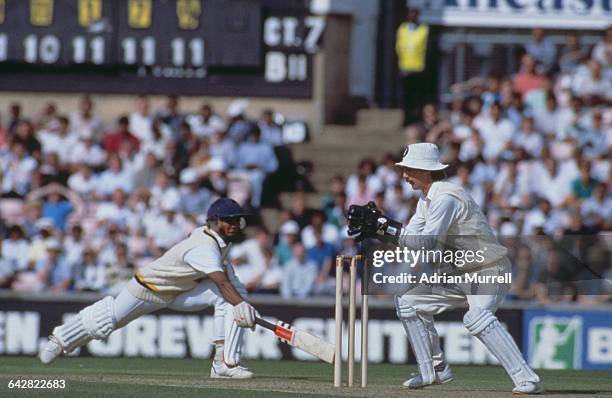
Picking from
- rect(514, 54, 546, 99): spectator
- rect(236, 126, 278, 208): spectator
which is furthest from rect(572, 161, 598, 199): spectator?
rect(236, 126, 278, 208): spectator

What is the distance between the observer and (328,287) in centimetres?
1702

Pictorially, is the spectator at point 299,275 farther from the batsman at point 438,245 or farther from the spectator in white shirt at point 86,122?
the batsman at point 438,245

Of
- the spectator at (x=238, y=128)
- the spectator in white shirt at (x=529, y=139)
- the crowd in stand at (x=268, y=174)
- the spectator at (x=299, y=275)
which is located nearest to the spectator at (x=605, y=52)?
the crowd in stand at (x=268, y=174)

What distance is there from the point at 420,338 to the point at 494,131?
8558mm

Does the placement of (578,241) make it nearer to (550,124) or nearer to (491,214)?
(491,214)

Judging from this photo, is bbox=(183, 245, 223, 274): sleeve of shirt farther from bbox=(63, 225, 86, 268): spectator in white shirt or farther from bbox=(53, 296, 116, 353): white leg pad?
bbox=(63, 225, 86, 268): spectator in white shirt

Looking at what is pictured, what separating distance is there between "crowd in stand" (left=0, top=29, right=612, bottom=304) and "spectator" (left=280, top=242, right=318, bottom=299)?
0.05 ft

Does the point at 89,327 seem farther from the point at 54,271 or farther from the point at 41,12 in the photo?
the point at 41,12

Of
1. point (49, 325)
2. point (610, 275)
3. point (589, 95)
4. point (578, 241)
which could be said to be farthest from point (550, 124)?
point (49, 325)

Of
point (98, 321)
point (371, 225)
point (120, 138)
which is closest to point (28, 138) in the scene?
point (120, 138)

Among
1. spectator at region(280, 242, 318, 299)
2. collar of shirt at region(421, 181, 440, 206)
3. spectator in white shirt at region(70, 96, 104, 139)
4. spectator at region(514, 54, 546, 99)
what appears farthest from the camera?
spectator in white shirt at region(70, 96, 104, 139)

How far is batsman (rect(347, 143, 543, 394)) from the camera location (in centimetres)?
1034

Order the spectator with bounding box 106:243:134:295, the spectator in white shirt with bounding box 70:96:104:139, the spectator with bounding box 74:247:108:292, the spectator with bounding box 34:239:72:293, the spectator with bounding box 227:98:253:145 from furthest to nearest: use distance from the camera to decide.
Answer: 1. the spectator in white shirt with bounding box 70:96:104:139
2. the spectator with bounding box 227:98:253:145
3. the spectator with bounding box 34:239:72:293
4. the spectator with bounding box 74:247:108:292
5. the spectator with bounding box 106:243:134:295

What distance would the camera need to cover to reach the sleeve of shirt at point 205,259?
11.3 m
